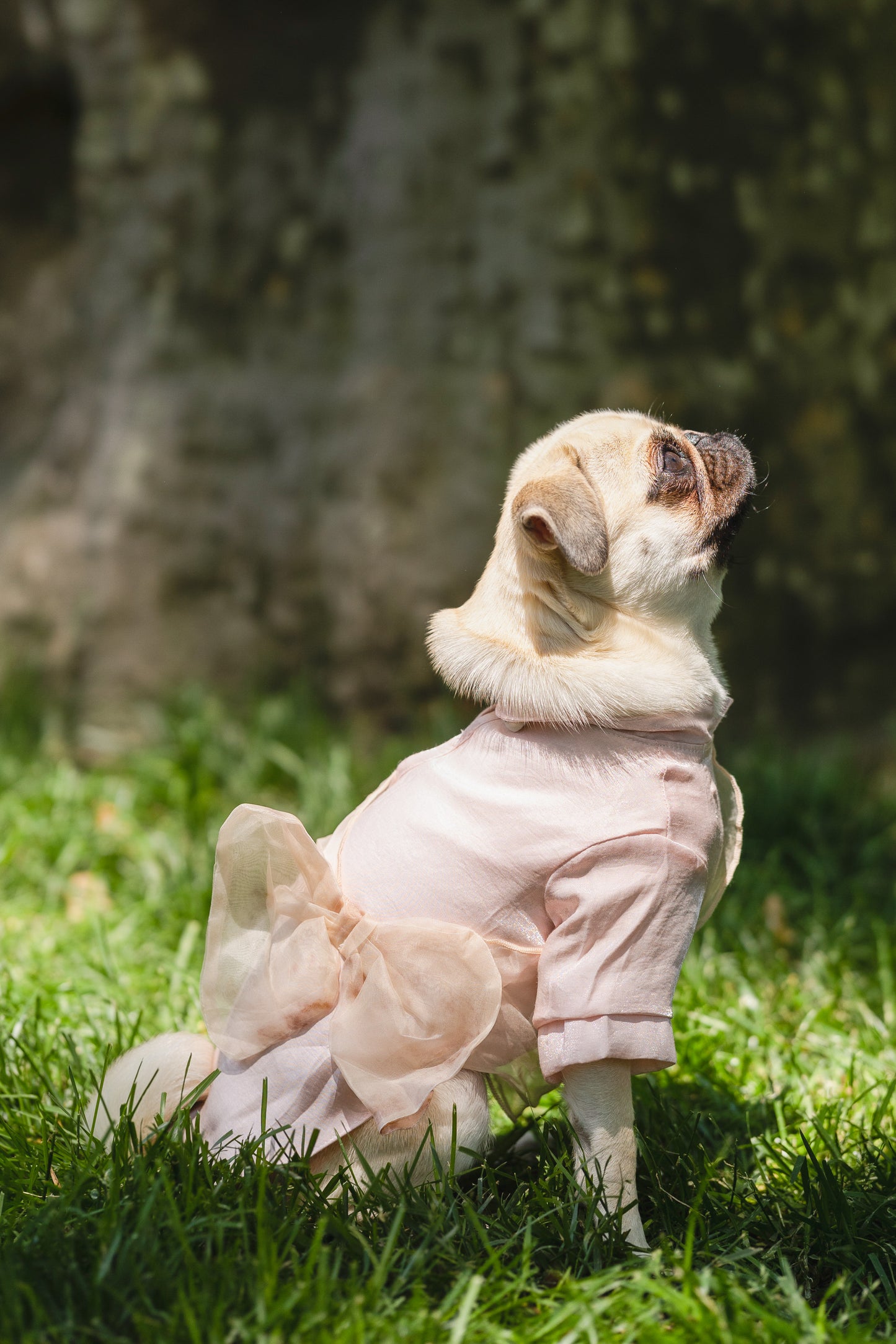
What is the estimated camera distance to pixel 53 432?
591 cm

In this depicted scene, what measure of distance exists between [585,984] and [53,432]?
4864 mm

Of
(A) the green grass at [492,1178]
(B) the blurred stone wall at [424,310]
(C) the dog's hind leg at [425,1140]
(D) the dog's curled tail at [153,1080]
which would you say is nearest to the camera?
(A) the green grass at [492,1178]

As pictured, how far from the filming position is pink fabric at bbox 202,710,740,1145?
1994mm

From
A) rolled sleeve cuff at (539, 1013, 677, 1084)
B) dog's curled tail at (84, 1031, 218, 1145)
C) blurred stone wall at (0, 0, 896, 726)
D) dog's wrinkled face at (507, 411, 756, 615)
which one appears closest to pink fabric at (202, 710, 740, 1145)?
rolled sleeve cuff at (539, 1013, 677, 1084)

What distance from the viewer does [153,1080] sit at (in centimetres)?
230

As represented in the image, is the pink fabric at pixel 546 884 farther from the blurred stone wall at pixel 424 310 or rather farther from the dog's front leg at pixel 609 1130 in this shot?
the blurred stone wall at pixel 424 310

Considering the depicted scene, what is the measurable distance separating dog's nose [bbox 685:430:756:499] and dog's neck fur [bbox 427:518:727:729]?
0.89 ft

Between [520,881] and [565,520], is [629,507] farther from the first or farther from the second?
[520,881]

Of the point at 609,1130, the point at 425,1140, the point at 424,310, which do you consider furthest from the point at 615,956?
the point at 424,310

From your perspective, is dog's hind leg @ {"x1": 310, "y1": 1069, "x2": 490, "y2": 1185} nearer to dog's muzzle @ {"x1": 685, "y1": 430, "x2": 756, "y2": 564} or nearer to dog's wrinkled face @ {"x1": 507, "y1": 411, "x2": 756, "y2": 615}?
dog's wrinkled face @ {"x1": 507, "y1": 411, "x2": 756, "y2": 615}

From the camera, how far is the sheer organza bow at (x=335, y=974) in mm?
2043

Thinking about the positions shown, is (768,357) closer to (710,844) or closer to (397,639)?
(397,639)

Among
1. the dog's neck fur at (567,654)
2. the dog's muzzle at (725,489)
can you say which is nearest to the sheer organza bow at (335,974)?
the dog's neck fur at (567,654)

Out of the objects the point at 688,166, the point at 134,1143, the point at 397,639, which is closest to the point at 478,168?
the point at 688,166
